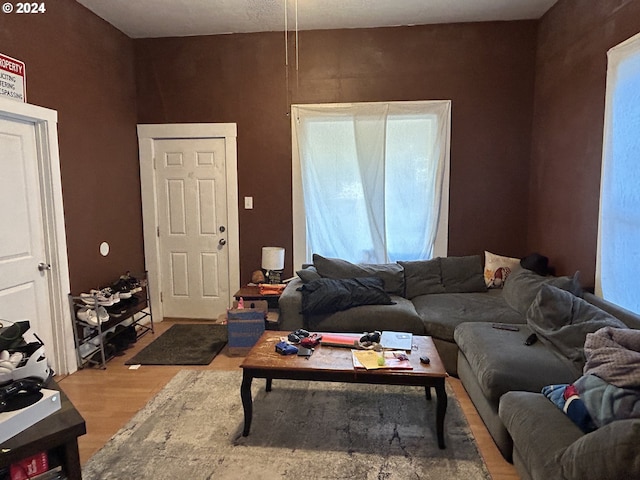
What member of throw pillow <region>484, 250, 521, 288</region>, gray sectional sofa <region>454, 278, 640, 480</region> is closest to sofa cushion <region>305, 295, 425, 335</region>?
gray sectional sofa <region>454, 278, 640, 480</region>

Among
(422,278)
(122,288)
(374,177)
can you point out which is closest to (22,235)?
(122,288)

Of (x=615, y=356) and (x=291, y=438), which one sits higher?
(x=615, y=356)

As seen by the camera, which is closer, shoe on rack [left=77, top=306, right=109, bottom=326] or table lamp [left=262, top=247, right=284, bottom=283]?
shoe on rack [left=77, top=306, right=109, bottom=326]

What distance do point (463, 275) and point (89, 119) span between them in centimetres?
356

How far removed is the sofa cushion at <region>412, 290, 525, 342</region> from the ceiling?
249 centimetres

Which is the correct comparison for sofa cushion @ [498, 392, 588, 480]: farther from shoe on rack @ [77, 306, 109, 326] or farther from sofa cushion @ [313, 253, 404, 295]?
shoe on rack @ [77, 306, 109, 326]

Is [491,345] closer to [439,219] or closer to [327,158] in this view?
[439,219]

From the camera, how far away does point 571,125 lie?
3332 millimetres

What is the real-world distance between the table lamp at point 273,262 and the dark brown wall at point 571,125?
2427 mm

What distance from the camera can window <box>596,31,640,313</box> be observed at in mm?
2527

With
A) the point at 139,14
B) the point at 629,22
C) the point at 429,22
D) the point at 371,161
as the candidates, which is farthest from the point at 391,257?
the point at 139,14

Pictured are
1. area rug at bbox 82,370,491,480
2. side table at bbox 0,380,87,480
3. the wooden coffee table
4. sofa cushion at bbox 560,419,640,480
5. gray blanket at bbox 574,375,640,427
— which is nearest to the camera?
sofa cushion at bbox 560,419,640,480

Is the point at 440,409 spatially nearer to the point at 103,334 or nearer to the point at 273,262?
the point at 273,262

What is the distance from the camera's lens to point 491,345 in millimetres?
2533
